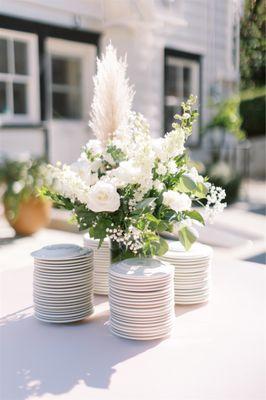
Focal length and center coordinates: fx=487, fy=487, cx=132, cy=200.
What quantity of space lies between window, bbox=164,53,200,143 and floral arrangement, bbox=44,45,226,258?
622 centimetres

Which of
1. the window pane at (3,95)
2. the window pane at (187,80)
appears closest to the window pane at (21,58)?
the window pane at (3,95)

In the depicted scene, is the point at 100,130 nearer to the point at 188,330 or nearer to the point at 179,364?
the point at 188,330

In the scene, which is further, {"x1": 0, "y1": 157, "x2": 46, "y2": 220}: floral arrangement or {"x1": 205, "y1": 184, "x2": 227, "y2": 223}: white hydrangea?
{"x1": 0, "y1": 157, "x2": 46, "y2": 220}: floral arrangement

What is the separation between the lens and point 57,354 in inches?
52.6

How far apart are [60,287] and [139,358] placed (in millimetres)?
380

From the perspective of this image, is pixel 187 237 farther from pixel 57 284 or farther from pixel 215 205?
pixel 57 284

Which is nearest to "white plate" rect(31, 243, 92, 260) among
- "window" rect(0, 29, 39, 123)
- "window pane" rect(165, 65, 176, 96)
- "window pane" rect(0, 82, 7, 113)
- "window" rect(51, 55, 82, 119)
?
"window" rect(0, 29, 39, 123)

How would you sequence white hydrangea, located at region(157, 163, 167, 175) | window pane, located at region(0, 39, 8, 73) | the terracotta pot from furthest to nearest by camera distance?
window pane, located at region(0, 39, 8, 73), the terracotta pot, white hydrangea, located at region(157, 163, 167, 175)

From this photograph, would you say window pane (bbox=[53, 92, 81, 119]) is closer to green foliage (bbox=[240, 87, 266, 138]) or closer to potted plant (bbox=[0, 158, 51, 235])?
potted plant (bbox=[0, 158, 51, 235])

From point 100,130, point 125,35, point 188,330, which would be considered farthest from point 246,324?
point 125,35

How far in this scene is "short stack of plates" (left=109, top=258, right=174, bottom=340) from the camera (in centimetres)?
140

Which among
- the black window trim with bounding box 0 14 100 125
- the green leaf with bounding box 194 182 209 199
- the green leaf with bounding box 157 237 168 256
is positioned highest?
the black window trim with bounding box 0 14 100 125

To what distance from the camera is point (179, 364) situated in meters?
1.27

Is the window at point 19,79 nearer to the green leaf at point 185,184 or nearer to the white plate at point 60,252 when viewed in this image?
the white plate at point 60,252
